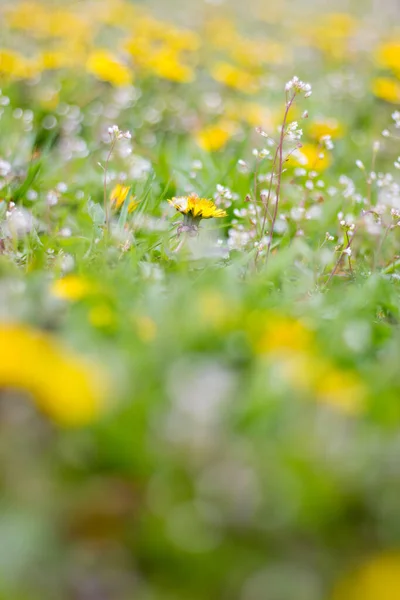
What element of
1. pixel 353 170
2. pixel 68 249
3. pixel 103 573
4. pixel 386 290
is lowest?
pixel 103 573

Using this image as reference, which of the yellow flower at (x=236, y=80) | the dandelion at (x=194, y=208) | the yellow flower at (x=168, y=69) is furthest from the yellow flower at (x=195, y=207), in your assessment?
the yellow flower at (x=236, y=80)

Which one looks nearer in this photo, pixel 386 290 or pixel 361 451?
pixel 361 451

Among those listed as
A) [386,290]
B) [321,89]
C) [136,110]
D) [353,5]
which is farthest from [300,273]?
[353,5]

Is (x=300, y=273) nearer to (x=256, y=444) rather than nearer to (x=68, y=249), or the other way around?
(x=68, y=249)

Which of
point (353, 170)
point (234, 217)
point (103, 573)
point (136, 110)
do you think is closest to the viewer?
point (103, 573)

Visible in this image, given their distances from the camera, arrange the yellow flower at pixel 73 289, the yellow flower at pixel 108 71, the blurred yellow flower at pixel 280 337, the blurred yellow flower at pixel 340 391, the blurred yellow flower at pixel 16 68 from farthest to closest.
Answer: the blurred yellow flower at pixel 16 68 < the yellow flower at pixel 108 71 < the yellow flower at pixel 73 289 < the blurred yellow flower at pixel 280 337 < the blurred yellow flower at pixel 340 391

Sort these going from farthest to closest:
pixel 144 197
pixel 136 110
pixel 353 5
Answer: pixel 353 5
pixel 136 110
pixel 144 197

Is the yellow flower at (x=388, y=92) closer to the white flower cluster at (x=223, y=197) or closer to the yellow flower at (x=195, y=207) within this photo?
the white flower cluster at (x=223, y=197)
